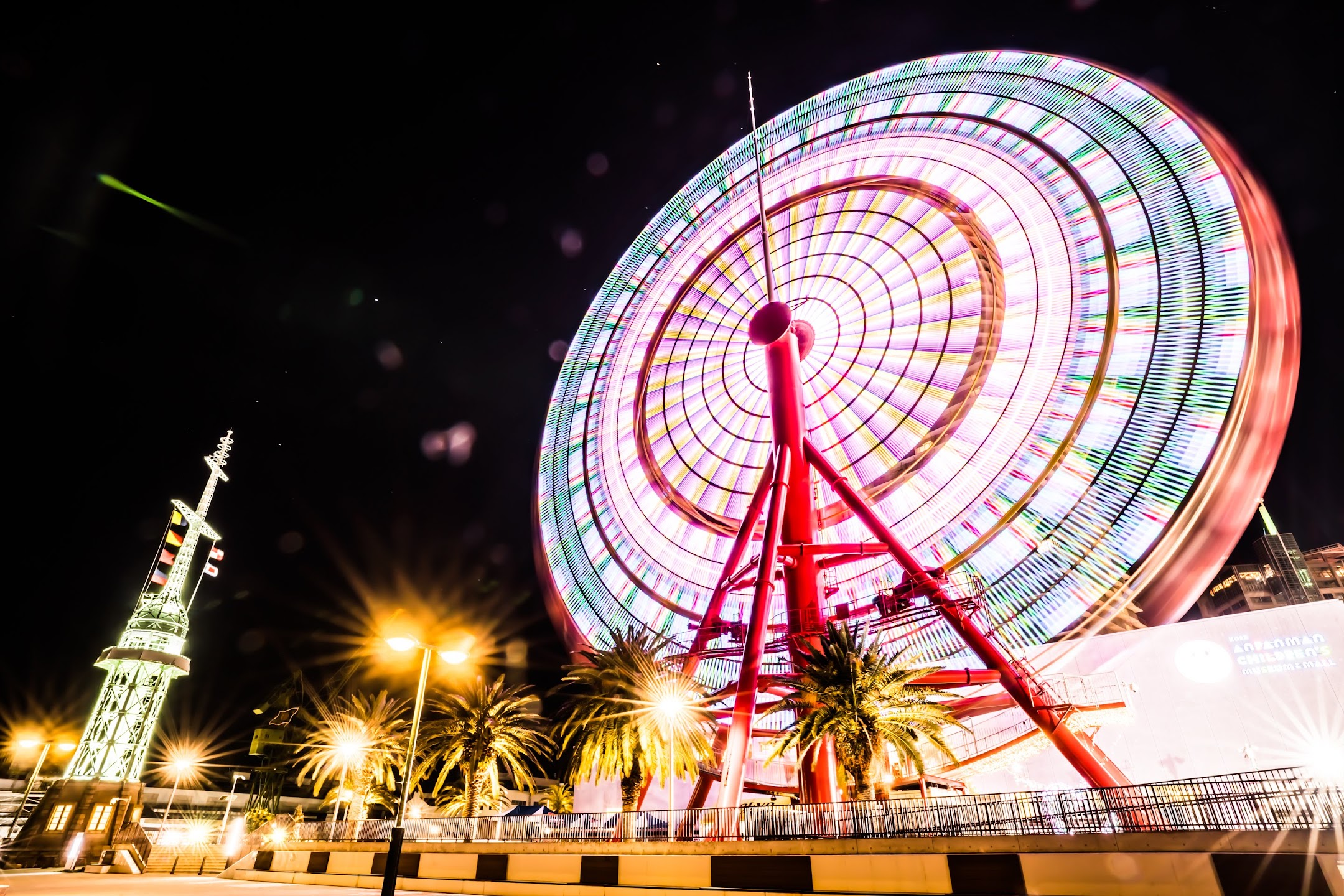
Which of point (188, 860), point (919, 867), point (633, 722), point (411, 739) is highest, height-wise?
point (633, 722)

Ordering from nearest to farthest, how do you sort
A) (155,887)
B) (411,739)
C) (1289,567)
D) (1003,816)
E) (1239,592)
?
1. (411,739)
2. (1003,816)
3. (155,887)
4. (1289,567)
5. (1239,592)

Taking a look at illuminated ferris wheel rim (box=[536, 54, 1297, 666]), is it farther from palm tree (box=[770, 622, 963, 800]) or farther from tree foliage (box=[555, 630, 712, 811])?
tree foliage (box=[555, 630, 712, 811])

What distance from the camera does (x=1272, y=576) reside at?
217 feet

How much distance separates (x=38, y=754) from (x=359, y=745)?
41139 millimetres

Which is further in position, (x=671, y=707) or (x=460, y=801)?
(x=460, y=801)

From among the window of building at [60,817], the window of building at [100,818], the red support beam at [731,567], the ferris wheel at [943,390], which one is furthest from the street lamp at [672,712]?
the window of building at [60,817]

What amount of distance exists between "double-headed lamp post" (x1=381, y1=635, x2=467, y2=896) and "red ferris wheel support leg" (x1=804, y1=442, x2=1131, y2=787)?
14326 mm

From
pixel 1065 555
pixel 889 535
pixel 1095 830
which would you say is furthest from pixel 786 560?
pixel 1095 830

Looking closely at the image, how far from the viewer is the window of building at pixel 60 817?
136ft

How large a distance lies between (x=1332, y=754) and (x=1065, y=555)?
1057cm

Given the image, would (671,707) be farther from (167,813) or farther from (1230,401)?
(167,813)

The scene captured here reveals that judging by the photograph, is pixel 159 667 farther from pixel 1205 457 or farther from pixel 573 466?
pixel 1205 457

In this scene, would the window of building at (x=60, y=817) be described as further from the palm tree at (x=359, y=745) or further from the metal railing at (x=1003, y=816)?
the metal railing at (x=1003, y=816)

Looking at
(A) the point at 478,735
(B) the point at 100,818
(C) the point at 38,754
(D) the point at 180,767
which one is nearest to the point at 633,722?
(A) the point at 478,735
